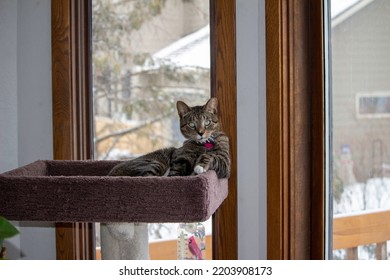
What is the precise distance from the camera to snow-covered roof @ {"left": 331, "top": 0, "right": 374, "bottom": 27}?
1663 mm

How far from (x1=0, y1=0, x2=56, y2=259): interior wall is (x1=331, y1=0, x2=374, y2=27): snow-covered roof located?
1.17m

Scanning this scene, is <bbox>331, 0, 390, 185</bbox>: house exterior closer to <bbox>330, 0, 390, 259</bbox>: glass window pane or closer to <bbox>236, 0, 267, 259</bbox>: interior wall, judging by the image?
<bbox>330, 0, 390, 259</bbox>: glass window pane

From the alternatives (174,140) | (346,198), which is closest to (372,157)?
(346,198)

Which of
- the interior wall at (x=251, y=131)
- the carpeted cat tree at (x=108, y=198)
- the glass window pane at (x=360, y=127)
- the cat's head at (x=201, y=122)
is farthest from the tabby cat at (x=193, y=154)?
the glass window pane at (x=360, y=127)

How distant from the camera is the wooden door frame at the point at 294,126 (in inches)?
73.2

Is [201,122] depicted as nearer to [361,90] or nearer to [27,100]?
[361,90]

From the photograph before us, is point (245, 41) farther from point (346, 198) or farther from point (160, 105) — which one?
point (346, 198)

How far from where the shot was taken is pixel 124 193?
1522 mm

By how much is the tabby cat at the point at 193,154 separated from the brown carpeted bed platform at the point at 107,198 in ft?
0.82

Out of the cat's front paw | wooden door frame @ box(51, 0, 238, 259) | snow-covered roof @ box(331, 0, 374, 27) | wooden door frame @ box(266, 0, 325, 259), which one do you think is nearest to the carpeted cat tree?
the cat's front paw

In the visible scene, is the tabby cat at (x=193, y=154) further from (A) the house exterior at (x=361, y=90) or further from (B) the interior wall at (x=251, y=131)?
(A) the house exterior at (x=361, y=90)

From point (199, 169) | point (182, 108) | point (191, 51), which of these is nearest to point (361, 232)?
point (199, 169)

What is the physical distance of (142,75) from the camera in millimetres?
2377

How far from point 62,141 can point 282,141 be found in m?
0.93
